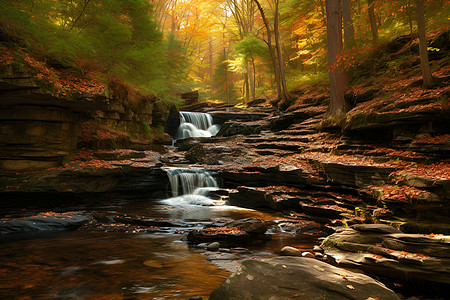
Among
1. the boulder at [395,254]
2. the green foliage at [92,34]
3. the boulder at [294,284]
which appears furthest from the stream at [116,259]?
the green foliage at [92,34]

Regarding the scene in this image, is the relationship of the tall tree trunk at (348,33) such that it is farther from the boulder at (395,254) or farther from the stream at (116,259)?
the boulder at (395,254)

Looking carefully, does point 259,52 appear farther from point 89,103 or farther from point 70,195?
point 70,195

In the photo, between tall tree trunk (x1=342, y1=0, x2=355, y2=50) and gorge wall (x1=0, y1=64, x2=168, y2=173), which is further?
tall tree trunk (x1=342, y1=0, x2=355, y2=50)

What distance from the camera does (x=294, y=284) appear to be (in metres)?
3.19

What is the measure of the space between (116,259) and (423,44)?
9781 millimetres

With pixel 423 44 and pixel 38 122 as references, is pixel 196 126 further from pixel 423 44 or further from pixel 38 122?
pixel 423 44

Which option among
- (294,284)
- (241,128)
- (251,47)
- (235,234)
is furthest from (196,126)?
(294,284)

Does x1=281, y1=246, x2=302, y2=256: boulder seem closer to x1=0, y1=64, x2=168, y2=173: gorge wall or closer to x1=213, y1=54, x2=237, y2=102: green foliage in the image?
x1=0, y1=64, x2=168, y2=173: gorge wall

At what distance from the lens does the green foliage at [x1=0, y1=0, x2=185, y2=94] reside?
859 centimetres

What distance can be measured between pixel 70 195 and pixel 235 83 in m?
31.9

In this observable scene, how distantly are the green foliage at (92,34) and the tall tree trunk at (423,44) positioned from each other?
11088 millimetres

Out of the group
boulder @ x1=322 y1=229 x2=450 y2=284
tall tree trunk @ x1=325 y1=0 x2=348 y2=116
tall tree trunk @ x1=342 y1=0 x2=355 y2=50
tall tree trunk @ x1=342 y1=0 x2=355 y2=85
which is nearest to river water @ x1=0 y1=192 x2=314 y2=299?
boulder @ x1=322 y1=229 x2=450 y2=284

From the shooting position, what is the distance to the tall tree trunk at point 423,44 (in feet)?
22.7

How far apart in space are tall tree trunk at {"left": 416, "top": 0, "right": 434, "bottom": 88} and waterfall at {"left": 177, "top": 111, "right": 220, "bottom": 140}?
53.8ft
